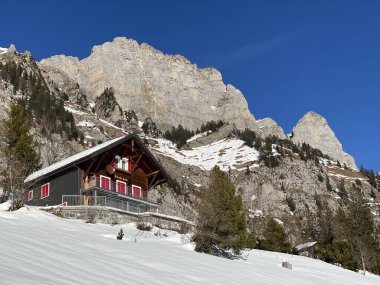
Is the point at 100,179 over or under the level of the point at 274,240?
over

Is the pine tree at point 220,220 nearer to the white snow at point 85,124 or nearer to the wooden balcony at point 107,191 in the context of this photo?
the wooden balcony at point 107,191

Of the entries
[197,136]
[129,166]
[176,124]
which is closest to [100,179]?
[129,166]

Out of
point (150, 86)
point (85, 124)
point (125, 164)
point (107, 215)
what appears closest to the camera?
point (107, 215)

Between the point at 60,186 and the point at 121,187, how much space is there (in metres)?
5.85

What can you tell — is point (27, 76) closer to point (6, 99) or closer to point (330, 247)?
point (6, 99)

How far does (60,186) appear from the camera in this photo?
38562 millimetres

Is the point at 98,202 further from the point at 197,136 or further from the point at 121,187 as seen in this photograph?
the point at 197,136

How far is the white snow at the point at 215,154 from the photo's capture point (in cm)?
11894

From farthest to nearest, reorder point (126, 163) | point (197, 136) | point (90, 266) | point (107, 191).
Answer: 1. point (197, 136)
2. point (126, 163)
3. point (107, 191)
4. point (90, 266)

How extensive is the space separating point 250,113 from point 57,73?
85.2 metres

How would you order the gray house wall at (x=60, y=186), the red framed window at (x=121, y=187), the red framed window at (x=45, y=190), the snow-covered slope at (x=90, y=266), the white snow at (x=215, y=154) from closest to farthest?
the snow-covered slope at (x=90, y=266) → the gray house wall at (x=60, y=186) → the red framed window at (x=45, y=190) → the red framed window at (x=121, y=187) → the white snow at (x=215, y=154)

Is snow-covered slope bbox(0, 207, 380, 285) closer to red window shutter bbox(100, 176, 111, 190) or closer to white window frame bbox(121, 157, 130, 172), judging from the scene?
red window shutter bbox(100, 176, 111, 190)

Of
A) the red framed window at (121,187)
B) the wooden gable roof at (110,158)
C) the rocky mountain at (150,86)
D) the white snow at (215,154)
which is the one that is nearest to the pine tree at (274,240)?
the wooden gable roof at (110,158)

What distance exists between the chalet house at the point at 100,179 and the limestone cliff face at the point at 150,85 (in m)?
125
